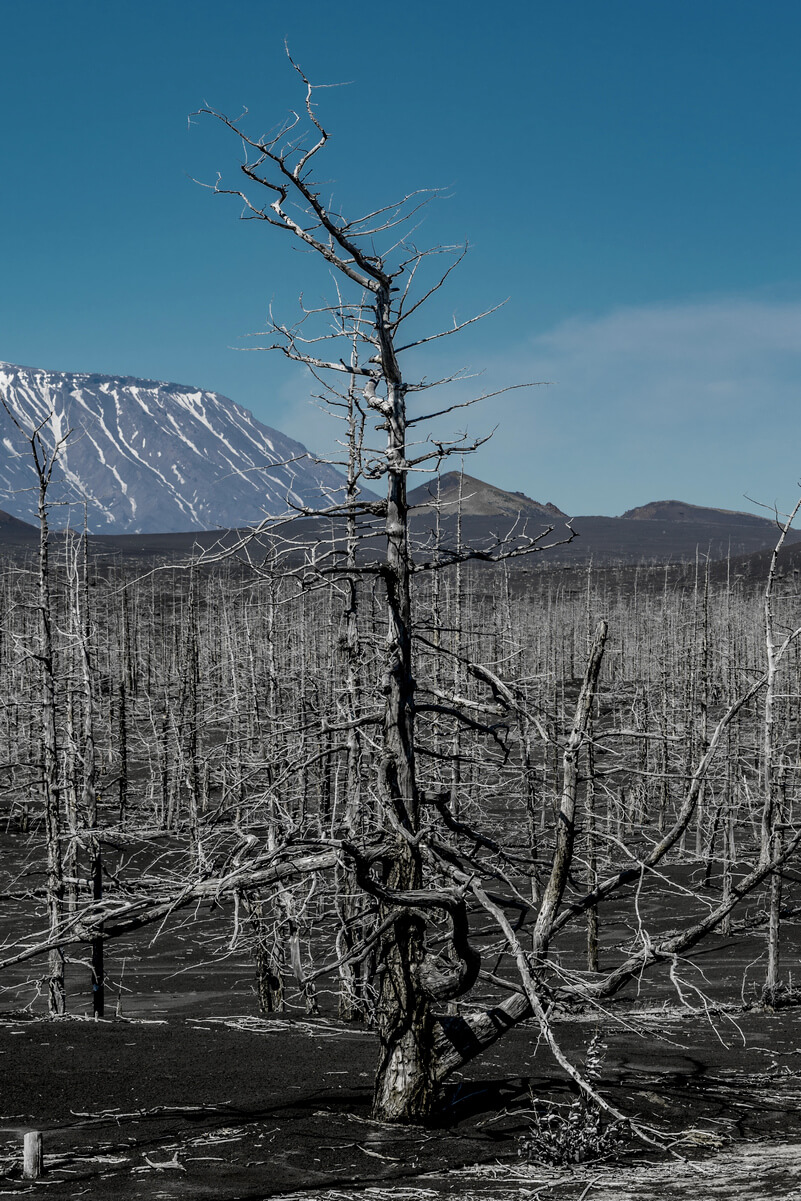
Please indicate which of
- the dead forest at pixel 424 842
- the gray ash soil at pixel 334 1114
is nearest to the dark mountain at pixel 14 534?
the dead forest at pixel 424 842

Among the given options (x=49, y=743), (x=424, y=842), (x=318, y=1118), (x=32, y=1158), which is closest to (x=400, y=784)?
(x=424, y=842)

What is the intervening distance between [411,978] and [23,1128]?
3.92 m

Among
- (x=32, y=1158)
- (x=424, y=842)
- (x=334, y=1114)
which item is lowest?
(x=334, y=1114)

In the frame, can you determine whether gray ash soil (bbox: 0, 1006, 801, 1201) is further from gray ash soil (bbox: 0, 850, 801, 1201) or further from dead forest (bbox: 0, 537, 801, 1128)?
dead forest (bbox: 0, 537, 801, 1128)

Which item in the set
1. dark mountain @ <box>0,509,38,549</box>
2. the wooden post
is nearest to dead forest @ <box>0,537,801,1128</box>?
the wooden post

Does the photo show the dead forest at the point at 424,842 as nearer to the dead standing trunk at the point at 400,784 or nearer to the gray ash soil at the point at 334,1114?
the dead standing trunk at the point at 400,784

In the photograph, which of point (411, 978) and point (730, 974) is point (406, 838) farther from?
point (730, 974)

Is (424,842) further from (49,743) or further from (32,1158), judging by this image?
(49,743)

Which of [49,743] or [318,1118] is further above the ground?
[49,743]

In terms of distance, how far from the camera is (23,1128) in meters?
9.66

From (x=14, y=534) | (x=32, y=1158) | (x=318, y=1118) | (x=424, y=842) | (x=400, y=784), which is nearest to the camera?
(x=32, y=1158)

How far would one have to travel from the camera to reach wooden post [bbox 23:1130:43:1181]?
8016 millimetres

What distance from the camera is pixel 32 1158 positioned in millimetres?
8031

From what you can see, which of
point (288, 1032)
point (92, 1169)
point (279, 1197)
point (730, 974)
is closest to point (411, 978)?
point (279, 1197)
